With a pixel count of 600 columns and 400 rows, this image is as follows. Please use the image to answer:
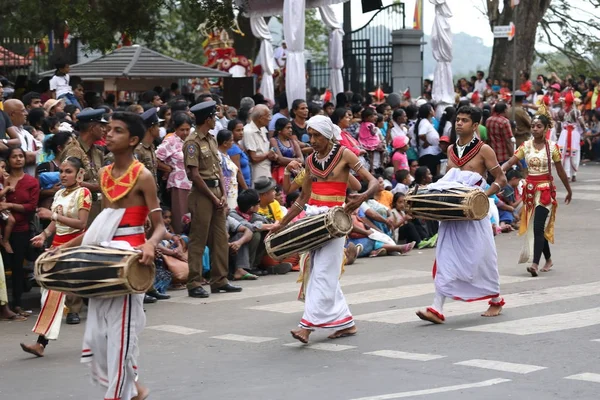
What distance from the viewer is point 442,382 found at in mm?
8531

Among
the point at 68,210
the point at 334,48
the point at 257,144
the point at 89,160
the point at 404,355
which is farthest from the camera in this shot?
→ the point at 334,48

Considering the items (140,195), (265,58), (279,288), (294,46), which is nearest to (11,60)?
(265,58)

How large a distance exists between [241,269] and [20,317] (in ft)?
11.6

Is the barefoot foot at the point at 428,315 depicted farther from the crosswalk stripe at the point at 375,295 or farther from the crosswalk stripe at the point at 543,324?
the crosswalk stripe at the point at 375,295

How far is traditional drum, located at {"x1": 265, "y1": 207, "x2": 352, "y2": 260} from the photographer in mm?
10414

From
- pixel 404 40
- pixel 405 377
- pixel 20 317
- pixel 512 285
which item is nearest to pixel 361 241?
pixel 512 285

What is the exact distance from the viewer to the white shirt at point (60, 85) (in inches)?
765

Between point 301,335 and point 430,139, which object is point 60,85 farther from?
point 301,335

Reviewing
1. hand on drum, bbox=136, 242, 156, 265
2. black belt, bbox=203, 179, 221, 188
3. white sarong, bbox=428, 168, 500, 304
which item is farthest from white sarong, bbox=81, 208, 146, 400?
black belt, bbox=203, 179, 221, 188

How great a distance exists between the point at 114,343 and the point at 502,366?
302cm

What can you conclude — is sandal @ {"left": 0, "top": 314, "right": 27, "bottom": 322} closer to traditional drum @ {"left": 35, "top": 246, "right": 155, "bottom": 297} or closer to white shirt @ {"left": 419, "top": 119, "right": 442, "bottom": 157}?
traditional drum @ {"left": 35, "top": 246, "right": 155, "bottom": 297}

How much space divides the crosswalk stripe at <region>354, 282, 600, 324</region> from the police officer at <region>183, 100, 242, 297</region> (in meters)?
2.54

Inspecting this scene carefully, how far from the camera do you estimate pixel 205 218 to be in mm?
13555

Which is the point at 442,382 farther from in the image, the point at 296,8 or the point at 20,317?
the point at 296,8
